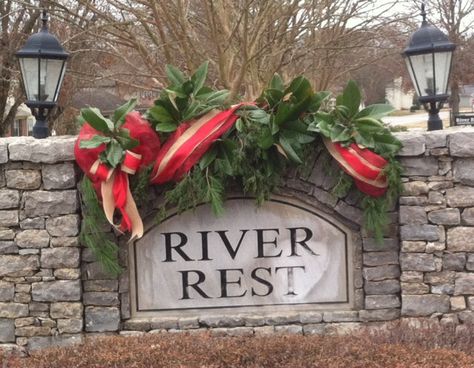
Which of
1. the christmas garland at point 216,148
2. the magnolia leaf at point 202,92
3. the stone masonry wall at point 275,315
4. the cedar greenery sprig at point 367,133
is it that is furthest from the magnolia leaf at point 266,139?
the magnolia leaf at point 202,92

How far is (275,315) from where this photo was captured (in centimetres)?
486

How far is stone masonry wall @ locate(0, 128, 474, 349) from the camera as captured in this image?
15.3 ft

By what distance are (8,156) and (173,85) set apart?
4.25ft

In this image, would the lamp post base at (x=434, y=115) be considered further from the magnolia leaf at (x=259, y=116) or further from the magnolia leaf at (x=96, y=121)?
the magnolia leaf at (x=96, y=121)

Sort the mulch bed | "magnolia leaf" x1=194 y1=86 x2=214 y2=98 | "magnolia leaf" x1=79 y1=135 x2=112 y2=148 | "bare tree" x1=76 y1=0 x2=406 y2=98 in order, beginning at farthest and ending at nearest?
"bare tree" x1=76 y1=0 x2=406 y2=98, "magnolia leaf" x1=194 y1=86 x2=214 y2=98, "magnolia leaf" x1=79 y1=135 x2=112 y2=148, the mulch bed

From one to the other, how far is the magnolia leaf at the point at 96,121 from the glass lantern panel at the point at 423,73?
244 cm

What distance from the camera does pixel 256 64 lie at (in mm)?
9188

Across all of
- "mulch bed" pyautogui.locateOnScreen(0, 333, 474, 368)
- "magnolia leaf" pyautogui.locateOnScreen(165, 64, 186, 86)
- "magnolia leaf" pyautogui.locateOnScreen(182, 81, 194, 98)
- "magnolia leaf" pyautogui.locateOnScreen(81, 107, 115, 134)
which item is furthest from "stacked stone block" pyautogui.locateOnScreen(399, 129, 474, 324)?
"magnolia leaf" pyautogui.locateOnScreen(81, 107, 115, 134)

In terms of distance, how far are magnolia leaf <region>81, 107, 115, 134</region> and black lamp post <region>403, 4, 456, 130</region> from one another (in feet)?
8.02

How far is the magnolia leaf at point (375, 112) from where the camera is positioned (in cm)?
459

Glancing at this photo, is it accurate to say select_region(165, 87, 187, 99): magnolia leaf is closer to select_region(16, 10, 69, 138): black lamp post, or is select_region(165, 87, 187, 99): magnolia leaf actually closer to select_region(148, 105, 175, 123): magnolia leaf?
select_region(148, 105, 175, 123): magnolia leaf

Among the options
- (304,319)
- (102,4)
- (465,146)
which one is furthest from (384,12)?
(304,319)

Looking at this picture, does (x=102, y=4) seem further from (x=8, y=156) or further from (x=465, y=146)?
(x=465, y=146)

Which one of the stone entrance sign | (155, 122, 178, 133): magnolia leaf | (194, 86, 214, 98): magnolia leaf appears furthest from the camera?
the stone entrance sign
